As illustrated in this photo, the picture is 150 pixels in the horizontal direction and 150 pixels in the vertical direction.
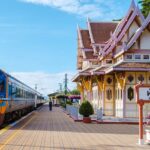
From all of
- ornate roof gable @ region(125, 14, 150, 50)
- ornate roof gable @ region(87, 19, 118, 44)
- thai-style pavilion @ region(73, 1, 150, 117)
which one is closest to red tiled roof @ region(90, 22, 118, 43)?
ornate roof gable @ region(87, 19, 118, 44)

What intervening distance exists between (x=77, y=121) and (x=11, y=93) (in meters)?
6.07

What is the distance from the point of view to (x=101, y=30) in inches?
1820

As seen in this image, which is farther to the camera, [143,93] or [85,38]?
[85,38]

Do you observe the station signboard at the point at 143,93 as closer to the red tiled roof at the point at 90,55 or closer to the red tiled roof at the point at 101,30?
the red tiled roof at the point at 101,30

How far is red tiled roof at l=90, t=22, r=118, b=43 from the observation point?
44625 millimetres

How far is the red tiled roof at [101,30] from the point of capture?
4462 centimetres

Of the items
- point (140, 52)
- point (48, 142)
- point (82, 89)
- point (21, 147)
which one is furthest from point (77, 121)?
point (82, 89)

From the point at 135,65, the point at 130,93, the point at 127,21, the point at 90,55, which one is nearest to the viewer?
the point at 135,65

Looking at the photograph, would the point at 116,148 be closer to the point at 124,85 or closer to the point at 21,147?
the point at 21,147

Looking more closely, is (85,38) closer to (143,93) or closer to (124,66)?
(124,66)

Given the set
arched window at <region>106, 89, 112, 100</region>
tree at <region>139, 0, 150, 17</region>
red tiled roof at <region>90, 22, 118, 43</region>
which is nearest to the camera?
arched window at <region>106, 89, 112, 100</region>

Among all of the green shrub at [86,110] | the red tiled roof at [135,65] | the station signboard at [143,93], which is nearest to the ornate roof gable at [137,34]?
the red tiled roof at [135,65]

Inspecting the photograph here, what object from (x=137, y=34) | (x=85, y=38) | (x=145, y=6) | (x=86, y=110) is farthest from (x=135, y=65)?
(x=145, y=6)

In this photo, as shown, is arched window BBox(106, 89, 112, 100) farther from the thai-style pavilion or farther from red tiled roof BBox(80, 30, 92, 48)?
red tiled roof BBox(80, 30, 92, 48)
